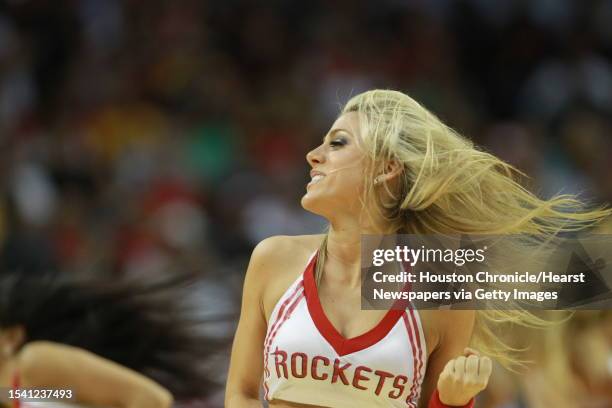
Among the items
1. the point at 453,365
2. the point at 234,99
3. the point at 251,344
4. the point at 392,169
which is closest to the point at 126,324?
the point at 251,344

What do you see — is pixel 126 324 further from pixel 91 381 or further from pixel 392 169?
pixel 392 169

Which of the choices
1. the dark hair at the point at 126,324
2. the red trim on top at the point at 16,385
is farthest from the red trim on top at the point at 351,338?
the red trim on top at the point at 16,385

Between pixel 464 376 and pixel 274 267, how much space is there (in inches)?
24.4

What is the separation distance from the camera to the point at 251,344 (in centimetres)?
304

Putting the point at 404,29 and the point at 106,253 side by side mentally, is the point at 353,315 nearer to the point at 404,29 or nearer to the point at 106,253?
the point at 106,253

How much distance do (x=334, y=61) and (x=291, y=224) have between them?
1595 mm

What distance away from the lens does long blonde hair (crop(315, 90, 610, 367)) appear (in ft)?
9.89

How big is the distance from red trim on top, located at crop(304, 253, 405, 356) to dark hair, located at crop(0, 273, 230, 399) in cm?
115

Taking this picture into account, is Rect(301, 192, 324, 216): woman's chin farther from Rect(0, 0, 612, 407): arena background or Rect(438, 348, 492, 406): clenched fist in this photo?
Rect(0, 0, 612, 407): arena background

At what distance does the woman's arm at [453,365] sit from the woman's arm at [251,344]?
1.49 ft

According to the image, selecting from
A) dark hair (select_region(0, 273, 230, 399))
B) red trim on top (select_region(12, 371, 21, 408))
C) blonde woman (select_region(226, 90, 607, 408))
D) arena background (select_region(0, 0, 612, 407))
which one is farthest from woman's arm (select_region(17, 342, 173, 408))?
arena background (select_region(0, 0, 612, 407))

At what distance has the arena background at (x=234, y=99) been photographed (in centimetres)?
712

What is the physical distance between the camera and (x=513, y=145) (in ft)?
24.0

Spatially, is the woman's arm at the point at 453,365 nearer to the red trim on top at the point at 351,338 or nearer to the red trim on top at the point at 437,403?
the red trim on top at the point at 437,403
